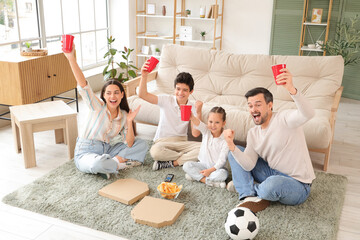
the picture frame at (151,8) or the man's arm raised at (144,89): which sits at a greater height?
the picture frame at (151,8)

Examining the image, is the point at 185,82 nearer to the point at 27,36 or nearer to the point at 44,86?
the point at 44,86

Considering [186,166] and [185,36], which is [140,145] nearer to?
[186,166]

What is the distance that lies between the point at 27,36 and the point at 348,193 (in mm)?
3850

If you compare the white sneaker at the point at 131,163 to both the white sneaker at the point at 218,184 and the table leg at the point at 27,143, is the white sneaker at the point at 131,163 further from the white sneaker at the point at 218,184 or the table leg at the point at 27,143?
the table leg at the point at 27,143

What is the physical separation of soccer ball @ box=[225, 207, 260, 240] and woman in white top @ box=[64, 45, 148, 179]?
1.09 m

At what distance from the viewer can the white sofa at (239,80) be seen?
337 centimetres

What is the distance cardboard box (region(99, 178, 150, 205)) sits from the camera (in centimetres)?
245

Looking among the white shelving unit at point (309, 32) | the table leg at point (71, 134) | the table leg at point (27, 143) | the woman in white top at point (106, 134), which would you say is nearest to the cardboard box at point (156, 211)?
the woman in white top at point (106, 134)

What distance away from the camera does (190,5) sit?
6379 millimetres

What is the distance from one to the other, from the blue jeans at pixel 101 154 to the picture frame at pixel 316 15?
365cm

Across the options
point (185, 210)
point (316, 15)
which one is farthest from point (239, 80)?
point (316, 15)

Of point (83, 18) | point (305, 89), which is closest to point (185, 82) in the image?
point (305, 89)

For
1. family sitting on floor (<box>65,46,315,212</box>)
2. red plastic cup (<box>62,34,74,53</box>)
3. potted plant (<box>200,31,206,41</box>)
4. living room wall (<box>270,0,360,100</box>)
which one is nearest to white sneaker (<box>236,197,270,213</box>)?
family sitting on floor (<box>65,46,315,212</box>)

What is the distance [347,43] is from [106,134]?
3702mm
